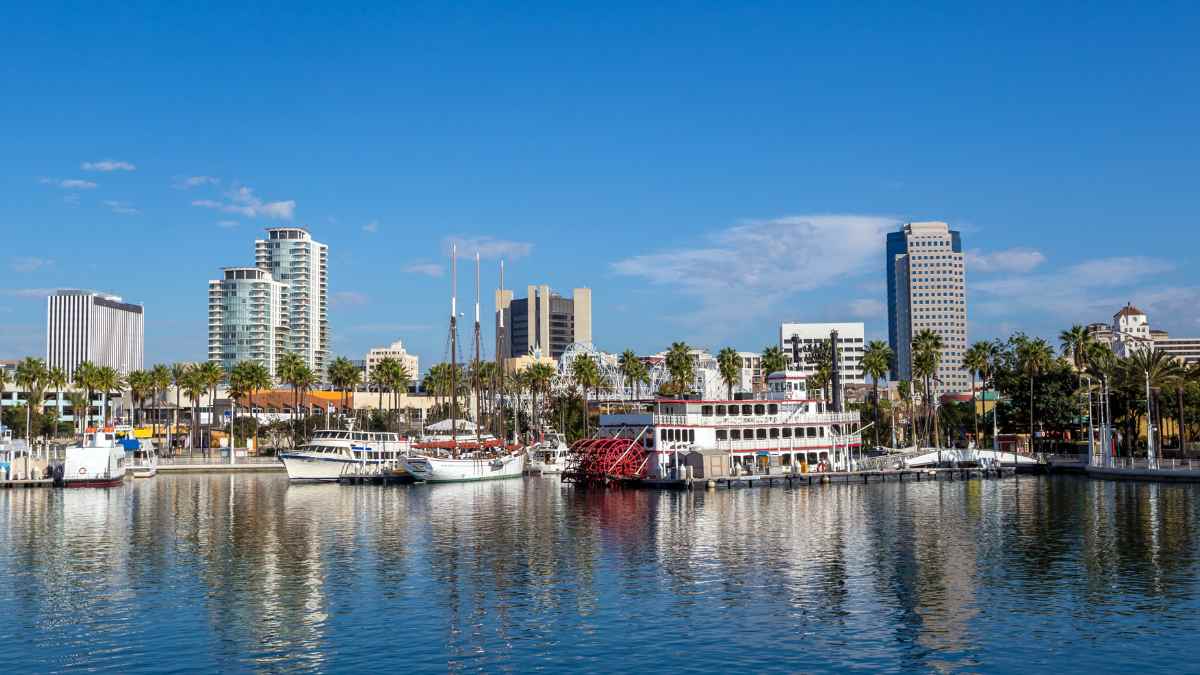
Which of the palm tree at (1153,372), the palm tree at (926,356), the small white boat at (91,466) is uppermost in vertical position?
the palm tree at (926,356)

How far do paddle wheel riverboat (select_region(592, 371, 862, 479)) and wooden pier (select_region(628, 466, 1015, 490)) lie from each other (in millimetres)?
1303

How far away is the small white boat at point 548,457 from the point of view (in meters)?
118

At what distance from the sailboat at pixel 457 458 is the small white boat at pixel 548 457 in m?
3.08

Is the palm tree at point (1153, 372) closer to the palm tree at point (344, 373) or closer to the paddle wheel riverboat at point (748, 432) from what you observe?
the paddle wheel riverboat at point (748, 432)

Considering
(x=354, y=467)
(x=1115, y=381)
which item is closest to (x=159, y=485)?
(x=354, y=467)

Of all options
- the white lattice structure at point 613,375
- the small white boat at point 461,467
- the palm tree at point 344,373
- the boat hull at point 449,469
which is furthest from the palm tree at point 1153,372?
the palm tree at point 344,373

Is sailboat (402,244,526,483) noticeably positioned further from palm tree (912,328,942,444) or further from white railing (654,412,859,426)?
palm tree (912,328,942,444)

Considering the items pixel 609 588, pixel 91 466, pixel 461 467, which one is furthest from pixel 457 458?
pixel 609 588

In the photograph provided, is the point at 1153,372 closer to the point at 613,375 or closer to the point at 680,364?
the point at 680,364

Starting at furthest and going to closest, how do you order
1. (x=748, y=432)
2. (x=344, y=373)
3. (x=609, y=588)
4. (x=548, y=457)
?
(x=344, y=373) < (x=548, y=457) < (x=748, y=432) < (x=609, y=588)

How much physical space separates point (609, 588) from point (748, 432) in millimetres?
57148

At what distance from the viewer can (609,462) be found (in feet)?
305

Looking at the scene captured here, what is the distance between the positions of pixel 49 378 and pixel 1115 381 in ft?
423


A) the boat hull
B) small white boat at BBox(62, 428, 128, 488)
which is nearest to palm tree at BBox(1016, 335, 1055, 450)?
the boat hull
